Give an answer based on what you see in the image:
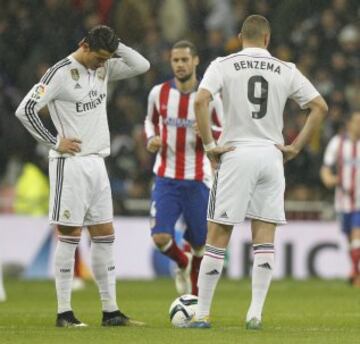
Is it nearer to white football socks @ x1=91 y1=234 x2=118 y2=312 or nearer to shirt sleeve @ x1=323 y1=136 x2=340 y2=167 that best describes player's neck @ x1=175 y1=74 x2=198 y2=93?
white football socks @ x1=91 y1=234 x2=118 y2=312

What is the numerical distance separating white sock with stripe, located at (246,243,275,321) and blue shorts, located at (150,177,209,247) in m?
2.60

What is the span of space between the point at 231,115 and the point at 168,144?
2.78m

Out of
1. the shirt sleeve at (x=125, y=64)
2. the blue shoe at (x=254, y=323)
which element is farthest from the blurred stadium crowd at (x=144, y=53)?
the blue shoe at (x=254, y=323)

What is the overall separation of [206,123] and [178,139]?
279 cm

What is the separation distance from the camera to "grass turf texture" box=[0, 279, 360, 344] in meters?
8.84

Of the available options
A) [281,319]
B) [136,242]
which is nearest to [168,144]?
[281,319]

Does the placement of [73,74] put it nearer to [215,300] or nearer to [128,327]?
[128,327]

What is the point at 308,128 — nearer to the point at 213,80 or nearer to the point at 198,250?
the point at 213,80

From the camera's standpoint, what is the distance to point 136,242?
18812 mm

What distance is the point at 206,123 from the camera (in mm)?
9383

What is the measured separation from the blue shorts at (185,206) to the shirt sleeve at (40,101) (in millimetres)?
2612

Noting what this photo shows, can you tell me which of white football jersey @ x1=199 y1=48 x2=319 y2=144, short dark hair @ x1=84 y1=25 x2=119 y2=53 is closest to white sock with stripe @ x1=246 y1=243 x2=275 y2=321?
white football jersey @ x1=199 y1=48 x2=319 y2=144

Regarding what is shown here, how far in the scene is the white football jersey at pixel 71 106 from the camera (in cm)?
966

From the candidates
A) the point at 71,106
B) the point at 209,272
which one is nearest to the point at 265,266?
the point at 209,272
